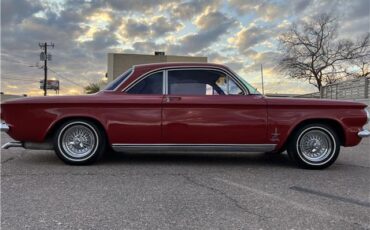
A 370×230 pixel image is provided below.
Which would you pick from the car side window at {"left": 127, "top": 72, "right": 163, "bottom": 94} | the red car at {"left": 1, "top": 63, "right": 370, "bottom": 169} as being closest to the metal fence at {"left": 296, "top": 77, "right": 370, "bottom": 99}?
the red car at {"left": 1, "top": 63, "right": 370, "bottom": 169}

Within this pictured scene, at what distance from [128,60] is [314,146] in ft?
119

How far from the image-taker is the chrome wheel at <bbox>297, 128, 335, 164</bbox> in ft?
21.4

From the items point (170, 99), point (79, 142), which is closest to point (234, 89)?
point (170, 99)

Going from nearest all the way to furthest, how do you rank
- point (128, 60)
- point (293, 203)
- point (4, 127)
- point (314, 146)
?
1. point (293, 203)
2. point (4, 127)
3. point (314, 146)
4. point (128, 60)

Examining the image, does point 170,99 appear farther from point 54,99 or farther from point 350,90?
point 350,90

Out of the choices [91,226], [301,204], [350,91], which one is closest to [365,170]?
[301,204]

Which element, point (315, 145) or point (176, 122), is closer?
point (176, 122)

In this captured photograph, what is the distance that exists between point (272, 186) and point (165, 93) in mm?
2209

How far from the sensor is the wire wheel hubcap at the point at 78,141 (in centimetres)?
642

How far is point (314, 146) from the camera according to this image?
6.57 m

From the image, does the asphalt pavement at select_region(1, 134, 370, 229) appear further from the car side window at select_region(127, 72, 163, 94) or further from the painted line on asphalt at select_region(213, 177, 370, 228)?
the car side window at select_region(127, 72, 163, 94)

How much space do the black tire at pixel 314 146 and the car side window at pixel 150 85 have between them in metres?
2.19

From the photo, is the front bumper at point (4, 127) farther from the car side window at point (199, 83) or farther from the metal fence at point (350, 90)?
the metal fence at point (350, 90)

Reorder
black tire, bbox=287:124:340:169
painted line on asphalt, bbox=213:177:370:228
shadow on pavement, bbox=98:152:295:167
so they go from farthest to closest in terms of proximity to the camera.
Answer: shadow on pavement, bbox=98:152:295:167, black tire, bbox=287:124:340:169, painted line on asphalt, bbox=213:177:370:228
